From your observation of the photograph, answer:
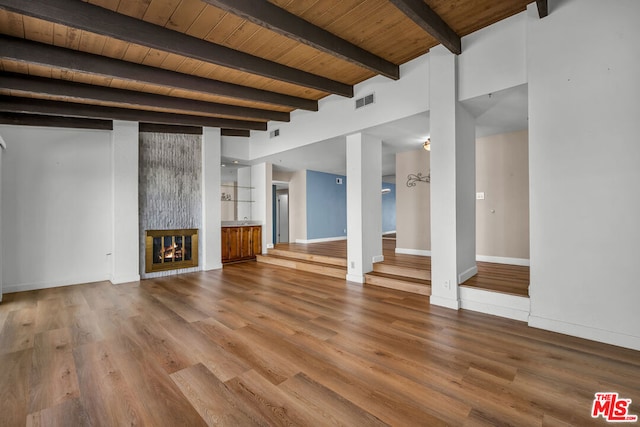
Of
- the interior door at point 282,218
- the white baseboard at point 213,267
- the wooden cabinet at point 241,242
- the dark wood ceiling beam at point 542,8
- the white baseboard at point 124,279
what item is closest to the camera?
the dark wood ceiling beam at point 542,8

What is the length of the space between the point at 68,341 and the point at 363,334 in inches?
120

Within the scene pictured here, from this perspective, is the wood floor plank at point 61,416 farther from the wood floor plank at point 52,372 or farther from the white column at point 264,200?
the white column at point 264,200

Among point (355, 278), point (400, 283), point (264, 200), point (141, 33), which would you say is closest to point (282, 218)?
point (264, 200)

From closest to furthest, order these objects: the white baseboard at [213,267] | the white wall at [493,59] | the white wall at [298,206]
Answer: the white wall at [493,59]
the white baseboard at [213,267]
the white wall at [298,206]

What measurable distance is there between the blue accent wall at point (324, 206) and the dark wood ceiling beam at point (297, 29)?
5.40m

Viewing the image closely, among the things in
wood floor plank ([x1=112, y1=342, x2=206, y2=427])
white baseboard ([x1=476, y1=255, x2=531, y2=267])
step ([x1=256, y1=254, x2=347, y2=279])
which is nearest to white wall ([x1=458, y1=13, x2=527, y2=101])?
white baseboard ([x1=476, y1=255, x2=531, y2=267])

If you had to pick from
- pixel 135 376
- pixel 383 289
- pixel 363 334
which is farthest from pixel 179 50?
pixel 383 289

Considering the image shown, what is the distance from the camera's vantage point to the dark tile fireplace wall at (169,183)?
6000mm

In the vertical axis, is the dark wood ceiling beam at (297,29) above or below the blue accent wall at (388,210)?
above

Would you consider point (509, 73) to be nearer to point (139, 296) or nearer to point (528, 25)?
point (528, 25)

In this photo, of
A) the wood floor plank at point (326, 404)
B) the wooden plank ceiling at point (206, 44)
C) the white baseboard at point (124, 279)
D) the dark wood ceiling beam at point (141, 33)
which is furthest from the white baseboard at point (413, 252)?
the white baseboard at point (124, 279)

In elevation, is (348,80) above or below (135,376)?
above

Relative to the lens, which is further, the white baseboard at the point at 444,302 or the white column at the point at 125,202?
the white column at the point at 125,202

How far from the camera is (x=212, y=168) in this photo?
6.73 metres
